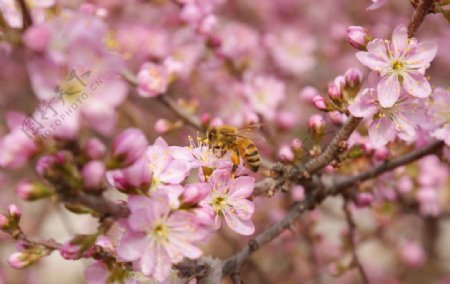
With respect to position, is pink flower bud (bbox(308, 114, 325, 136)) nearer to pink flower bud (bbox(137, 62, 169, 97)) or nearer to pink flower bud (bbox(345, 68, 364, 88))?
pink flower bud (bbox(345, 68, 364, 88))

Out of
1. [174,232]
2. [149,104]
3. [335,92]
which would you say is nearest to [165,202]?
[174,232]

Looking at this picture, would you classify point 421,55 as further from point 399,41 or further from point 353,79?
point 353,79

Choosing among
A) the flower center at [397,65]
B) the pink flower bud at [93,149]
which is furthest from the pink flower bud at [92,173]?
the flower center at [397,65]

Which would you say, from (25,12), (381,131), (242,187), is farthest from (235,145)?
(25,12)

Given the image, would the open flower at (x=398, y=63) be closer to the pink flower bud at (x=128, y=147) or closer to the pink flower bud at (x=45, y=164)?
the pink flower bud at (x=128, y=147)

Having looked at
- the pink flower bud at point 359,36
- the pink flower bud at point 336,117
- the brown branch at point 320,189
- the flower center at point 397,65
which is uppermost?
the pink flower bud at point 359,36

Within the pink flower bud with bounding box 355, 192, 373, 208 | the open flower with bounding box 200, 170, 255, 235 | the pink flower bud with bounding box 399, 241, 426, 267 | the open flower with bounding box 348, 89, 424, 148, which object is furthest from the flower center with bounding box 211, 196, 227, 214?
the pink flower bud with bounding box 399, 241, 426, 267

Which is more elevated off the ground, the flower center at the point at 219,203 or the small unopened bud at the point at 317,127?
the small unopened bud at the point at 317,127
